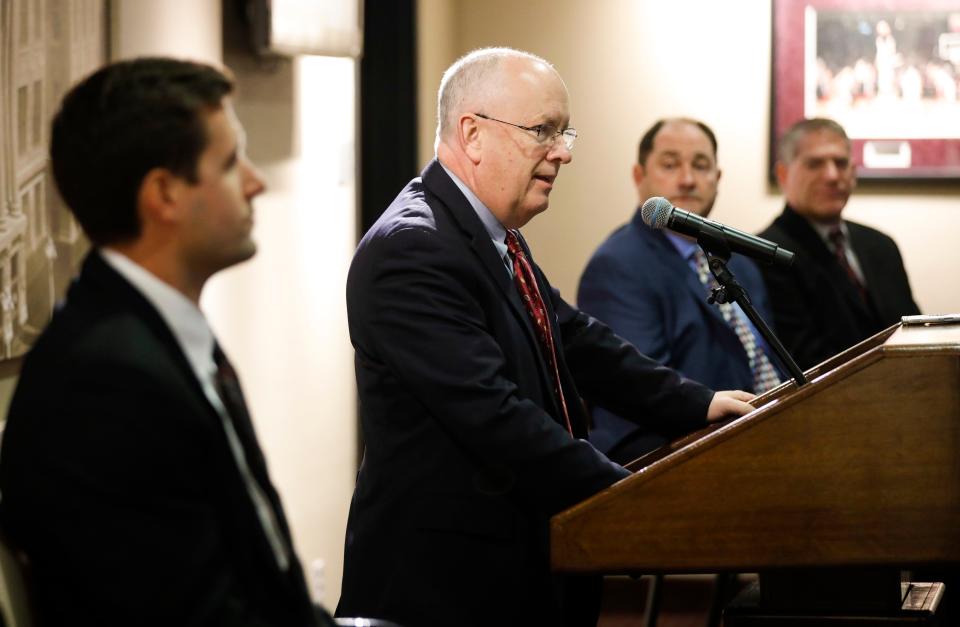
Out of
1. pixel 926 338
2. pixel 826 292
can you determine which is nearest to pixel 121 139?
pixel 926 338

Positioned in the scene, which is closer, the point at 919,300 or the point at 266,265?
the point at 266,265

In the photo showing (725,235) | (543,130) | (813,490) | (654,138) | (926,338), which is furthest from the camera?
(654,138)

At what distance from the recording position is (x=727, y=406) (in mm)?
2582

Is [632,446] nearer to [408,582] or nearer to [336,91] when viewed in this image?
[408,582]

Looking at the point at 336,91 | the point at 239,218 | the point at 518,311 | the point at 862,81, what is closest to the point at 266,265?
the point at 336,91

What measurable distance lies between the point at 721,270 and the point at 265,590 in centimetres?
107

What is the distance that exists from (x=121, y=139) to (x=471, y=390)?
0.86 meters

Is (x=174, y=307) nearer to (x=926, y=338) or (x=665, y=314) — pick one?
(x=926, y=338)

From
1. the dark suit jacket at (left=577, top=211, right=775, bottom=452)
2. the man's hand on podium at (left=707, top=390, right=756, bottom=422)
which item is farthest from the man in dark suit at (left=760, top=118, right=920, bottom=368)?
the man's hand on podium at (left=707, top=390, right=756, bottom=422)

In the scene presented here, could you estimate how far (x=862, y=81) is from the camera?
5695mm

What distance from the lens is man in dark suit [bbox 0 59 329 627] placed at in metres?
1.40

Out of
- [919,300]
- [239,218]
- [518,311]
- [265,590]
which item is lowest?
[919,300]

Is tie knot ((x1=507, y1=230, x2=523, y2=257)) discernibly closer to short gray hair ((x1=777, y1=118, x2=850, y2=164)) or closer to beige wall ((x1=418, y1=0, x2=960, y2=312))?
short gray hair ((x1=777, y1=118, x2=850, y2=164))

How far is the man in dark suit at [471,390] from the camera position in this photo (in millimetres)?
2230
